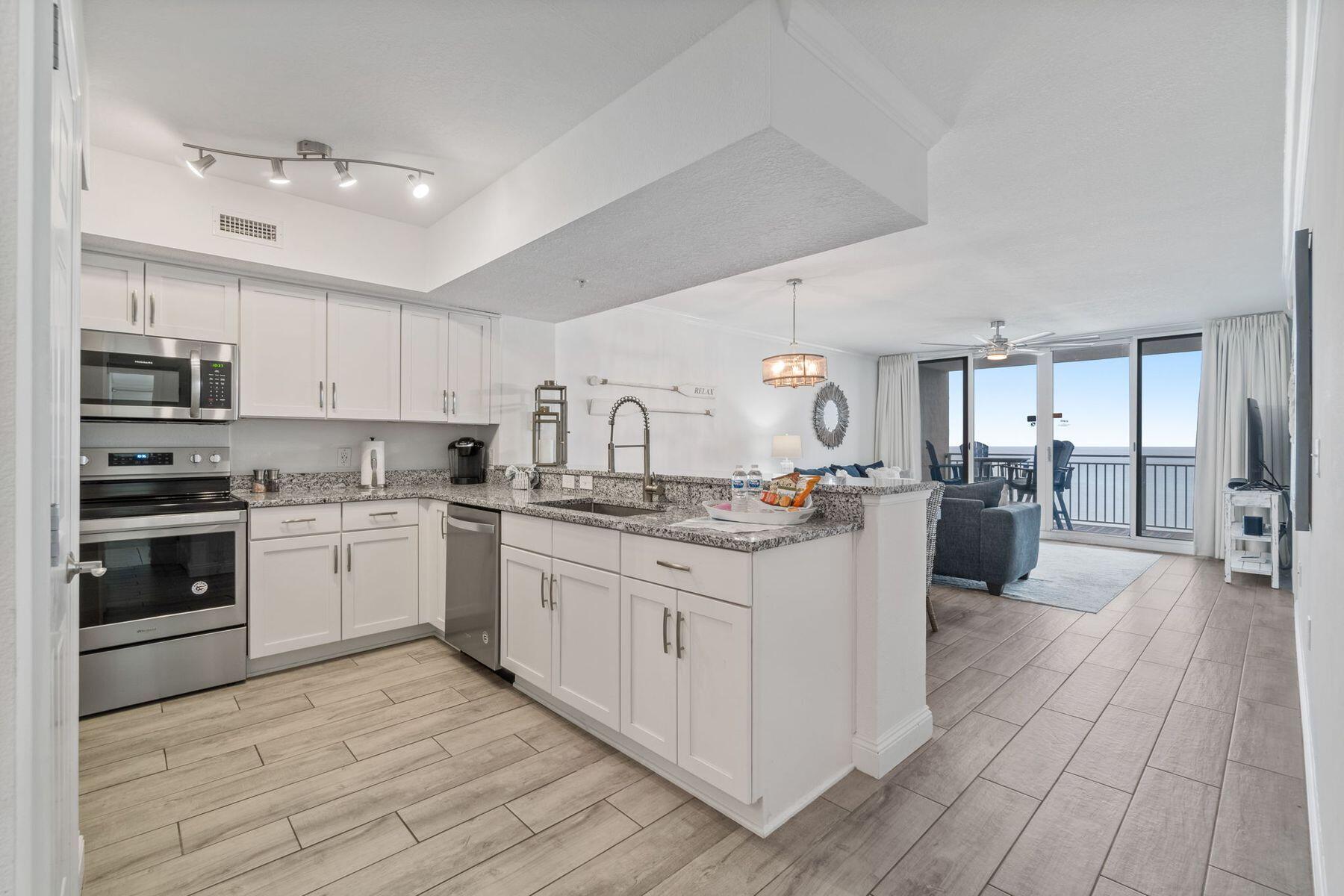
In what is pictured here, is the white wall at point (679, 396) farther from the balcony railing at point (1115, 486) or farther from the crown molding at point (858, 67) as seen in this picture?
the crown molding at point (858, 67)

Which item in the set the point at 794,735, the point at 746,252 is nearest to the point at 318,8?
the point at 746,252

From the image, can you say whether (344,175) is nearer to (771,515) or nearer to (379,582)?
(379,582)

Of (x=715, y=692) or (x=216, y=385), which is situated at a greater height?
(x=216, y=385)

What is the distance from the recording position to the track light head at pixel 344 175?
2.67 m

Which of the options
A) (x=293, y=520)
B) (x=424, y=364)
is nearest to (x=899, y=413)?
(x=424, y=364)

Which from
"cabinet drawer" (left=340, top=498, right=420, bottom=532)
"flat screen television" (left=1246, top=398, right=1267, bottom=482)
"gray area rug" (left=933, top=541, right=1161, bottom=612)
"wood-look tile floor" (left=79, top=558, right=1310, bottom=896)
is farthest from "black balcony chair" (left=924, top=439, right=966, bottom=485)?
"cabinet drawer" (left=340, top=498, right=420, bottom=532)

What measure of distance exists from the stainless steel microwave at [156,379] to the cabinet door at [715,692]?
2709 millimetres

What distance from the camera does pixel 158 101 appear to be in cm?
232

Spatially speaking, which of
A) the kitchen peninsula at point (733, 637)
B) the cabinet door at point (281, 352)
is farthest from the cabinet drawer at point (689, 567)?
the cabinet door at point (281, 352)

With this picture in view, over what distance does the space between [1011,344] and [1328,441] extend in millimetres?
5497

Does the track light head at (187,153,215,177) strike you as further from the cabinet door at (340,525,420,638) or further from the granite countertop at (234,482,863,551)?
the cabinet door at (340,525,420,638)

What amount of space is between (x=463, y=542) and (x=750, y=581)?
192 cm

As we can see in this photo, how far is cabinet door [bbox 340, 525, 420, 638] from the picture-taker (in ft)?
10.7

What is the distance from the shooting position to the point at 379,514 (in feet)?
11.1
